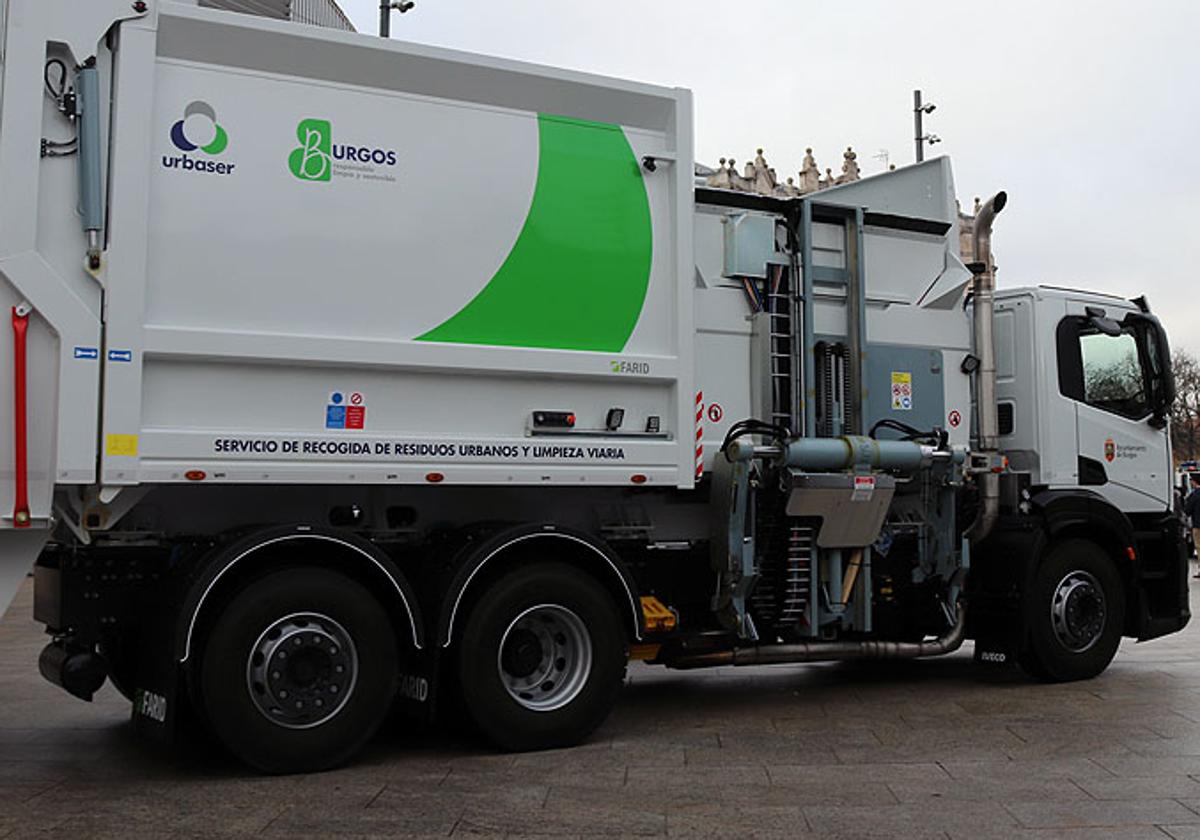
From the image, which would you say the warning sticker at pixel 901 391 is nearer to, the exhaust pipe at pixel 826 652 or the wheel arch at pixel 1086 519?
the wheel arch at pixel 1086 519

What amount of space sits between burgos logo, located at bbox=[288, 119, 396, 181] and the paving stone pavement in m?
2.93

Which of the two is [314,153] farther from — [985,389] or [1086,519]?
[1086,519]

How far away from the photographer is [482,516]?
23.9 ft

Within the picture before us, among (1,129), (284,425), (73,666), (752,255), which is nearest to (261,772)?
(73,666)

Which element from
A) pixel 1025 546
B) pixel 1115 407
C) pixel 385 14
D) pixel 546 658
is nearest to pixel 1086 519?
pixel 1025 546

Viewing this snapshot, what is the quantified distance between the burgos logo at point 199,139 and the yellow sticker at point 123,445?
4.44 ft

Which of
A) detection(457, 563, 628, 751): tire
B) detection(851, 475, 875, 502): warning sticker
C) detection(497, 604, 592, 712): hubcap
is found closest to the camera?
detection(457, 563, 628, 751): tire

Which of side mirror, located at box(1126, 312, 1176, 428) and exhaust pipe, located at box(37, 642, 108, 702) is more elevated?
side mirror, located at box(1126, 312, 1176, 428)

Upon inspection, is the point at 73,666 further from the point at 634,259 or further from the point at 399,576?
the point at 634,259

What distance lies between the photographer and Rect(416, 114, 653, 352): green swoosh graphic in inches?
272

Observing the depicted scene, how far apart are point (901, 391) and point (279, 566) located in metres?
4.58

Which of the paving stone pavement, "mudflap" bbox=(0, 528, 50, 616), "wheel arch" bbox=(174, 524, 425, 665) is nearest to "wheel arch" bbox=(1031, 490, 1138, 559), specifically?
the paving stone pavement

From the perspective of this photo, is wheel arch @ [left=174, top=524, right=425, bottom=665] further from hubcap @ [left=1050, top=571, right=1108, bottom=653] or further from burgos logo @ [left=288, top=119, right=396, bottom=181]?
hubcap @ [left=1050, top=571, right=1108, bottom=653]

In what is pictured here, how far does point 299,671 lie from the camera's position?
240 inches
